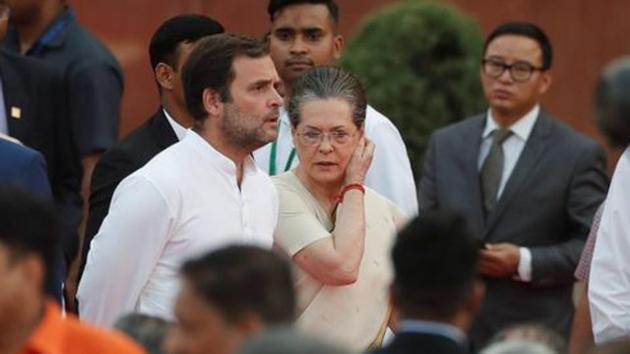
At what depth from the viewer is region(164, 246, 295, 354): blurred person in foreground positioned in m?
6.11

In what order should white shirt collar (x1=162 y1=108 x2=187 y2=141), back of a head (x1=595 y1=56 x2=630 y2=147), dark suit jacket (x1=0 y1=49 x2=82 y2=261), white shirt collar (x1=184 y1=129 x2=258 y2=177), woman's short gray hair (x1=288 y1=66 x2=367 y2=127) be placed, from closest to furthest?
back of a head (x1=595 y1=56 x2=630 y2=147), white shirt collar (x1=184 y1=129 x2=258 y2=177), woman's short gray hair (x1=288 y1=66 x2=367 y2=127), white shirt collar (x1=162 y1=108 x2=187 y2=141), dark suit jacket (x1=0 y1=49 x2=82 y2=261)

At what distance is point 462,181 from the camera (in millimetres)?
11398

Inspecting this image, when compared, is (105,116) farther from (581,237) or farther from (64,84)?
(581,237)

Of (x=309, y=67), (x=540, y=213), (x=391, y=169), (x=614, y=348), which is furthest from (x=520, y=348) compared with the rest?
(x=540, y=213)

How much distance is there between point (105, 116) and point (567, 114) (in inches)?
209

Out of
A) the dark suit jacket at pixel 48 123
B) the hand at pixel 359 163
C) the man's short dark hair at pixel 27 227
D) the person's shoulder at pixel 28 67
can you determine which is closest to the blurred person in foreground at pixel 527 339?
the man's short dark hair at pixel 27 227

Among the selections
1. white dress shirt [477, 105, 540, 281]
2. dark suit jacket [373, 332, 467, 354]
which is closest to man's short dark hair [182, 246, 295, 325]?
dark suit jacket [373, 332, 467, 354]

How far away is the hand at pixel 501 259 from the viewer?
1099cm

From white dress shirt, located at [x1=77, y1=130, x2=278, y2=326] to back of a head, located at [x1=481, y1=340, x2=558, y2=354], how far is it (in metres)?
2.36

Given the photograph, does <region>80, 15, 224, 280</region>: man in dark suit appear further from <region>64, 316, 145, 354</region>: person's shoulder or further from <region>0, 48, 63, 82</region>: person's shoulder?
<region>64, 316, 145, 354</region>: person's shoulder

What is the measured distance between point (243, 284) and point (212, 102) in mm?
2846

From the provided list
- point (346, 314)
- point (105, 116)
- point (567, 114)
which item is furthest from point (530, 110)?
point (567, 114)

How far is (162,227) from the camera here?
28.1ft

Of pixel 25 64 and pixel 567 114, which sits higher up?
pixel 25 64
